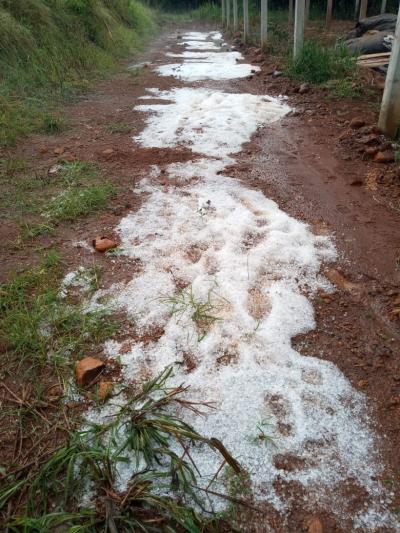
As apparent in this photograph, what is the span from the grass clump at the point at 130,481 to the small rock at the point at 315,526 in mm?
279

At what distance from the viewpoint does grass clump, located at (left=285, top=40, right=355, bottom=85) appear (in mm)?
5750

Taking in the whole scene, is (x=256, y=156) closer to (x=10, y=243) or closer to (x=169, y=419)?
(x=10, y=243)

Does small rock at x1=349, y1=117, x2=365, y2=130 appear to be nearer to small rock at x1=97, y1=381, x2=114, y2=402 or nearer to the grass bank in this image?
the grass bank

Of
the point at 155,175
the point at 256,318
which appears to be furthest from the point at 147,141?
the point at 256,318

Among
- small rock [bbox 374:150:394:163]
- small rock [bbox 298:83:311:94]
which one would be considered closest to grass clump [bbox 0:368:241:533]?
small rock [bbox 374:150:394:163]

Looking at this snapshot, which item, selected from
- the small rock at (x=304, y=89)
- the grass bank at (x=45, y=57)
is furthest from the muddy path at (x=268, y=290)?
the small rock at (x=304, y=89)

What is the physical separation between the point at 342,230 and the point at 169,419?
5.85 ft

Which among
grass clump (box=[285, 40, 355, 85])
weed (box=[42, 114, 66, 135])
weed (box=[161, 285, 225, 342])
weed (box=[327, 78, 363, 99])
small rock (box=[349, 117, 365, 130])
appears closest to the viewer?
weed (box=[161, 285, 225, 342])

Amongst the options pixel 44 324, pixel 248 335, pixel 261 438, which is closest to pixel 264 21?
pixel 248 335

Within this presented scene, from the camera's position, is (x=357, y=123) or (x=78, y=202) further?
(x=357, y=123)

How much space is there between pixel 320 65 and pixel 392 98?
262cm

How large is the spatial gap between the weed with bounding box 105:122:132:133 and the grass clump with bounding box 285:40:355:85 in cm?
302

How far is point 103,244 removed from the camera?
8.23 feet

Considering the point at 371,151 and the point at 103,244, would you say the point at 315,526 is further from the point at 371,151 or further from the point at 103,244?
the point at 371,151
